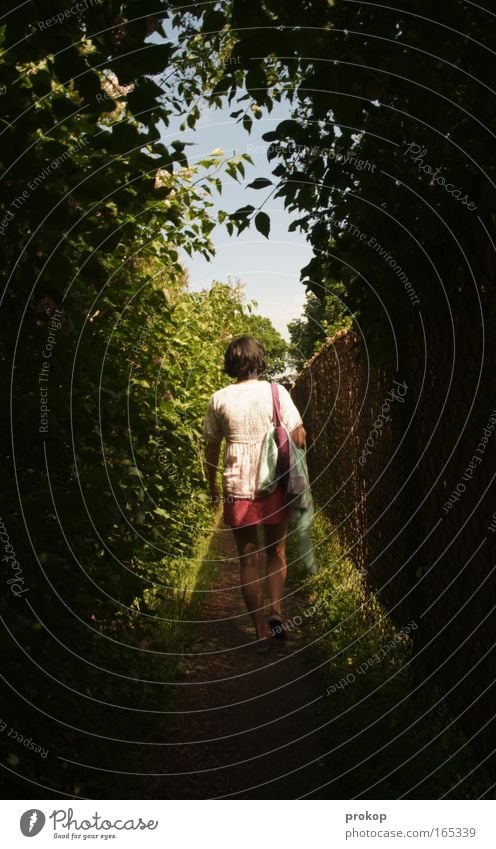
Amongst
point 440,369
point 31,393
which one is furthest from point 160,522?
point 31,393

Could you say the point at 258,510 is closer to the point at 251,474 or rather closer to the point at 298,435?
the point at 251,474

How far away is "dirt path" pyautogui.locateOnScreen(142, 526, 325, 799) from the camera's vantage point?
331cm

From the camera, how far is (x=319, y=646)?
5152 millimetres

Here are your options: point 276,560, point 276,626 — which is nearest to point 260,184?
point 276,560

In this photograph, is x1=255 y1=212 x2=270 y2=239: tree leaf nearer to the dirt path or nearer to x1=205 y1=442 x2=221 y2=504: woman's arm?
the dirt path

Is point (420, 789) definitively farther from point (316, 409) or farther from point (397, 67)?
point (316, 409)

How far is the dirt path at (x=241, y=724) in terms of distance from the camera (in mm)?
3312

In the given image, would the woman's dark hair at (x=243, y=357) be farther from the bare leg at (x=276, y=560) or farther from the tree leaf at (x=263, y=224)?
the tree leaf at (x=263, y=224)

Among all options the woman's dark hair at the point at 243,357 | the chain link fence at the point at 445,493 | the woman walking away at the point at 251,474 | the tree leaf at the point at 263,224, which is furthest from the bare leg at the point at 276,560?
the tree leaf at the point at 263,224

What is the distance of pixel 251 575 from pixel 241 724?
1.35 meters

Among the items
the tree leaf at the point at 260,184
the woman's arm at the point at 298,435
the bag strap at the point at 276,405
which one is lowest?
the woman's arm at the point at 298,435

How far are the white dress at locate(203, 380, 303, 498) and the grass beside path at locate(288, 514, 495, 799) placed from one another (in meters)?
1.07

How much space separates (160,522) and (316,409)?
6966 millimetres

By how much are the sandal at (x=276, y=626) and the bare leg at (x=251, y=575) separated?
0.10 metres
